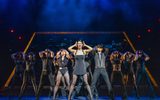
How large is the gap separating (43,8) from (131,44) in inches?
170

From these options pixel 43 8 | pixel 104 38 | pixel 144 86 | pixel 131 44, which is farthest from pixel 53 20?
pixel 144 86

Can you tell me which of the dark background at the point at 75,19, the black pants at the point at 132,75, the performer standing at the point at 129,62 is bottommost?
the black pants at the point at 132,75

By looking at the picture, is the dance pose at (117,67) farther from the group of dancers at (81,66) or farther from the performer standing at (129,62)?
the performer standing at (129,62)

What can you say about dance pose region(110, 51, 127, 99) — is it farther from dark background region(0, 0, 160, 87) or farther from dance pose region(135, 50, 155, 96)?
dark background region(0, 0, 160, 87)

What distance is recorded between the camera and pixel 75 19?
15.6 metres

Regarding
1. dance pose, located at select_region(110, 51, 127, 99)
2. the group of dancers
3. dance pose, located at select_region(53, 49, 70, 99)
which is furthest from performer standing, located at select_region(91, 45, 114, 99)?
dance pose, located at select_region(53, 49, 70, 99)

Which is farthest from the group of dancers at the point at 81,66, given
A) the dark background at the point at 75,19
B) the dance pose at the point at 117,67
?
the dark background at the point at 75,19

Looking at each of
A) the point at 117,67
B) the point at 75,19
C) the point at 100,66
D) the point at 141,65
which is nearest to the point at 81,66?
the point at 100,66

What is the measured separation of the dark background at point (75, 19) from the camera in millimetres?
15227

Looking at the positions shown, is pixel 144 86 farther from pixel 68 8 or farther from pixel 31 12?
pixel 31 12

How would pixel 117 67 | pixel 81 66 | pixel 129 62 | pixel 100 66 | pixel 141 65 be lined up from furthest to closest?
pixel 129 62 → pixel 141 65 → pixel 117 67 → pixel 100 66 → pixel 81 66

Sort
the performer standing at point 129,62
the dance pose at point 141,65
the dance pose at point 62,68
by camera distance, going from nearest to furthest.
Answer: the dance pose at point 62,68 → the dance pose at point 141,65 → the performer standing at point 129,62

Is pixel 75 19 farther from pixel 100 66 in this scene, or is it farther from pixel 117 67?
pixel 100 66

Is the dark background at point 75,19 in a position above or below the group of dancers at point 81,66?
above
